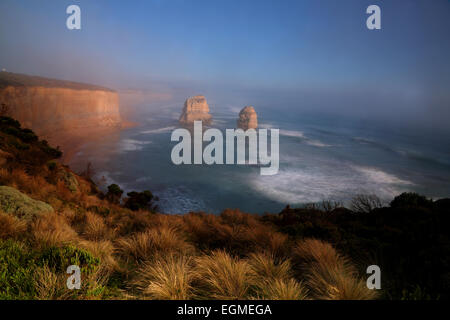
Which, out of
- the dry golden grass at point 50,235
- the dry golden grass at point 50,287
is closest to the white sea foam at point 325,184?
the dry golden grass at point 50,235

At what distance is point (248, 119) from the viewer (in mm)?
74875

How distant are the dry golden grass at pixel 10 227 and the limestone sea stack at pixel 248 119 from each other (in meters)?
72.4

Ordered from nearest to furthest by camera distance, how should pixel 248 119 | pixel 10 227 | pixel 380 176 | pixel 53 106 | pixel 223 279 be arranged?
pixel 223 279 < pixel 10 227 < pixel 380 176 < pixel 53 106 < pixel 248 119

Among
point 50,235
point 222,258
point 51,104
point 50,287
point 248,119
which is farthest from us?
point 248,119

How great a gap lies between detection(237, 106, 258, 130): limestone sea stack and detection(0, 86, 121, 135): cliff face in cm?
4089

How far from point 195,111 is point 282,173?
2392 inches

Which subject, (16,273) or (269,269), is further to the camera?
(269,269)

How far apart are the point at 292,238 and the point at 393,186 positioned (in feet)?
101

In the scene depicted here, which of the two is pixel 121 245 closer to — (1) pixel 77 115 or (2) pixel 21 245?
(2) pixel 21 245

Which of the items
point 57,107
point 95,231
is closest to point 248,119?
point 57,107

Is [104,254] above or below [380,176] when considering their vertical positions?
above

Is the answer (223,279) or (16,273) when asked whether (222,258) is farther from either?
(16,273)

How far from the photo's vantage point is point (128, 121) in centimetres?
6369
